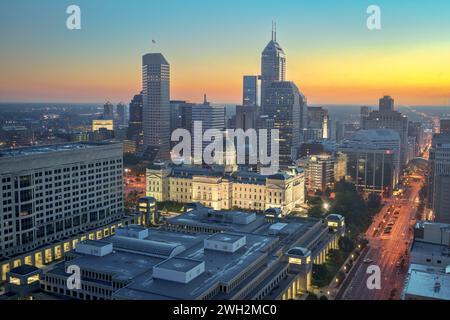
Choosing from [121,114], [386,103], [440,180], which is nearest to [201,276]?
[440,180]

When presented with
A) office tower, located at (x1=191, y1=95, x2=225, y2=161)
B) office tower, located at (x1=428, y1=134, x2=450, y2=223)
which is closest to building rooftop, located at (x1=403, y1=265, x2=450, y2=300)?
office tower, located at (x1=428, y1=134, x2=450, y2=223)

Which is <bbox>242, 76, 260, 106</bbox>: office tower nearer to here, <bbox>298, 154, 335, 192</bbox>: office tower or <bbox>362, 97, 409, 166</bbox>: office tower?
<bbox>362, 97, 409, 166</bbox>: office tower

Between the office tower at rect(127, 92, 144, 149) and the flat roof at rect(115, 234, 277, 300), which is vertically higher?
the office tower at rect(127, 92, 144, 149)

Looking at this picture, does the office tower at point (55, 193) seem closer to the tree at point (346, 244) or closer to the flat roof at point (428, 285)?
the tree at point (346, 244)

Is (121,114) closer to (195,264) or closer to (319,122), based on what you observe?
(319,122)

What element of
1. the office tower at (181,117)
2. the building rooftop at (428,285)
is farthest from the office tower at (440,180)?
the office tower at (181,117)

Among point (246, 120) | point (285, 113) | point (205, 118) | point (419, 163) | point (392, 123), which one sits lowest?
point (419, 163)
